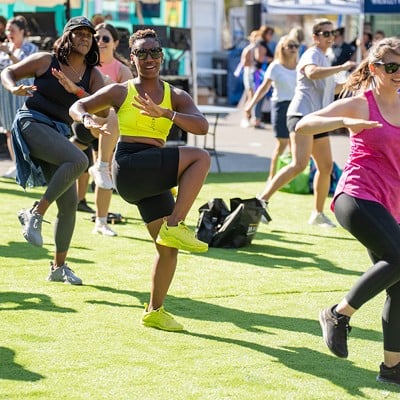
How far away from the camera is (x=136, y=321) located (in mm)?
6316

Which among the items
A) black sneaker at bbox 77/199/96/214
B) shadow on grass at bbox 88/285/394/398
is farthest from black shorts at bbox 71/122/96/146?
shadow on grass at bbox 88/285/394/398

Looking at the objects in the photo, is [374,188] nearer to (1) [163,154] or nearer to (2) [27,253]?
(1) [163,154]

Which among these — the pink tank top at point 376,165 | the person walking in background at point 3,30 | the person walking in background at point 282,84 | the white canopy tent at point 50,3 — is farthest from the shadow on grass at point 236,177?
the pink tank top at point 376,165

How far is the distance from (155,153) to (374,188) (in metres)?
1.35

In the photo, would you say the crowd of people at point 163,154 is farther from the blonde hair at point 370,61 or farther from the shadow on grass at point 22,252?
the shadow on grass at point 22,252

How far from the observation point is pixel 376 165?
5.14 meters

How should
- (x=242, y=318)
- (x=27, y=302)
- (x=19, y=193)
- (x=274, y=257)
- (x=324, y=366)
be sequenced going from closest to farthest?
(x=324, y=366), (x=242, y=318), (x=27, y=302), (x=274, y=257), (x=19, y=193)

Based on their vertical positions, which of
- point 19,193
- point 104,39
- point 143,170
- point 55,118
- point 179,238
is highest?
point 104,39

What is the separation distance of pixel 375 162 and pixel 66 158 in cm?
243

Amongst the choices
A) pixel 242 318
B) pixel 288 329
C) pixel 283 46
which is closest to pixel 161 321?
pixel 242 318

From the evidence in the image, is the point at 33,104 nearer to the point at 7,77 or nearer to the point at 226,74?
the point at 7,77

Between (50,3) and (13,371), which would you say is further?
(50,3)

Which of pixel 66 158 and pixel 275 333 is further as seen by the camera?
pixel 66 158

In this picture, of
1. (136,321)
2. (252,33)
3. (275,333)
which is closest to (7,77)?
(136,321)
